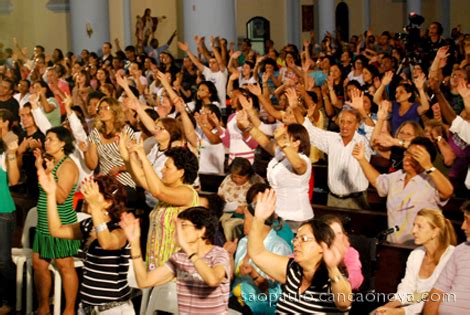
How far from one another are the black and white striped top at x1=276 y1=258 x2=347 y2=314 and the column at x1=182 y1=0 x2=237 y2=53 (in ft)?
32.8

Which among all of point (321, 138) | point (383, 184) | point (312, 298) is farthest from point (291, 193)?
point (312, 298)

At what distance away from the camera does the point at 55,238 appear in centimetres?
651

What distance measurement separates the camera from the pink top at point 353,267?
543 centimetres

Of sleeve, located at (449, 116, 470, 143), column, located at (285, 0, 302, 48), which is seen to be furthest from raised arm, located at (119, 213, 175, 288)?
column, located at (285, 0, 302, 48)

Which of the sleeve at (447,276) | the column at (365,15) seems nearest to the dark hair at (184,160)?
the sleeve at (447,276)

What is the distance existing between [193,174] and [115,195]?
0.51m

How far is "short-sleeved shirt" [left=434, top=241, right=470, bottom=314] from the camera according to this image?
4.95 meters

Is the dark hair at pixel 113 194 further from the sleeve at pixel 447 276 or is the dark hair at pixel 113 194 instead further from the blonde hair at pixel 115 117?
the blonde hair at pixel 115 117

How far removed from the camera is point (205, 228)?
4.86 meters

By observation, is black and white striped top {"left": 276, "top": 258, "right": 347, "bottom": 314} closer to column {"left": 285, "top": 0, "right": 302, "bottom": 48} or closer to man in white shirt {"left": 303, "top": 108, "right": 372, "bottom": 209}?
man in white shirt {"left": 303, "top": 108, "right": 372, "bottom": 209}

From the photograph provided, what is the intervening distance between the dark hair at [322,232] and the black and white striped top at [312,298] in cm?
13

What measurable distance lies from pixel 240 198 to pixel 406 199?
1.30 meters

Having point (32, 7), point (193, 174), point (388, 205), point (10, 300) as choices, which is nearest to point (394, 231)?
point (388, 205)

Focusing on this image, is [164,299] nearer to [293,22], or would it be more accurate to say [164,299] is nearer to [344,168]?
[344,168]
